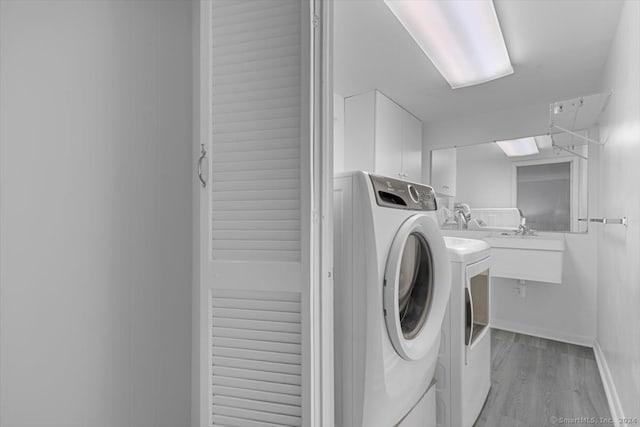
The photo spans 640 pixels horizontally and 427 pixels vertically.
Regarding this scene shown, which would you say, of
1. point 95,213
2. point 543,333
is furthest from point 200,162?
point 543,333

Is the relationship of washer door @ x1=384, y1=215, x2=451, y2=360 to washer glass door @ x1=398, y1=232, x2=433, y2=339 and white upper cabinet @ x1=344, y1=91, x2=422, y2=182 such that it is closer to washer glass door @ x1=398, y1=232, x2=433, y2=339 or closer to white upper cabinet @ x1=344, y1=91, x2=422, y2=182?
washer glass door @ x1=398, y1=232, x2=433, y2=339

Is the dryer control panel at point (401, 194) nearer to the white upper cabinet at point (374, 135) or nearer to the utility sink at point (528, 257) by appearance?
the white upper cabinet at point (374, 135)

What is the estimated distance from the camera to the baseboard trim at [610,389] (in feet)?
5.10

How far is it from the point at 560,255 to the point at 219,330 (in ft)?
9.08

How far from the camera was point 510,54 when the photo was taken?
2.15m

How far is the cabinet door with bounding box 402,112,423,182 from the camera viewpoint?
318 cm

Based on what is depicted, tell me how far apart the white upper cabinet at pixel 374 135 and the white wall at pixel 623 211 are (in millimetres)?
1518

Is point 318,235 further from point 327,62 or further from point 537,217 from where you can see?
point 537,217

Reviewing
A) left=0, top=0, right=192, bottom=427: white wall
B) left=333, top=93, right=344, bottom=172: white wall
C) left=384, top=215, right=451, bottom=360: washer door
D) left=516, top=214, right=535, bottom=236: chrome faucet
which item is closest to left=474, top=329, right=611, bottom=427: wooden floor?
left=384, top=215, right=451, bottom=360: washer door

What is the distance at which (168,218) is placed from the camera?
116 centimetres

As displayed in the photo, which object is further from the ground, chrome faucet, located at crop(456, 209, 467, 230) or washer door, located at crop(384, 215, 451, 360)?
chrome faucet, located at crop(456, 209, 467, 230)

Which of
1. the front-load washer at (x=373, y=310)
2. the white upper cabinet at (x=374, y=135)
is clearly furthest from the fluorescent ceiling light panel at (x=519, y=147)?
the front-load washer at (x=373, y=310)

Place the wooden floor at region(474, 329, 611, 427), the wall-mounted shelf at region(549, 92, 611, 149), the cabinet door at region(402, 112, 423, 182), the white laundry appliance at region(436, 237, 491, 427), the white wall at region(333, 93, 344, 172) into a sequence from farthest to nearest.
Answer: the cabinet door at region(402, 112, 423, 182) < the white wall at region(333, 93, 344, 172) < the wall-mounted shelf at region(549, 92, 611, 149) < the wooden floor at region(474, 329, 611, 427) < the white laundry appliance at region(436, 237, 491, 427)

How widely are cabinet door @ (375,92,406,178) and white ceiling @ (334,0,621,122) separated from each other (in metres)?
0.12
